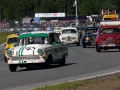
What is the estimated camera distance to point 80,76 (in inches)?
695

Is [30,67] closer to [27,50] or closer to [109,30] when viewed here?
[27,50]

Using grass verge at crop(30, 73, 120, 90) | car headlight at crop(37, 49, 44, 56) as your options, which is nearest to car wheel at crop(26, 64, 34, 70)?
car headlight at crop(37, 49, 44, 56)

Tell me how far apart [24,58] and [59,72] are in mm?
1757

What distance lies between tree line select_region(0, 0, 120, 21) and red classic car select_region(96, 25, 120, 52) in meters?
99.3

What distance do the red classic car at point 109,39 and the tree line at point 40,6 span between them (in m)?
99.3

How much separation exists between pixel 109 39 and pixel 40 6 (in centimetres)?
11357

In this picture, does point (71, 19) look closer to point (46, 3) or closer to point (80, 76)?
point (46, 3)

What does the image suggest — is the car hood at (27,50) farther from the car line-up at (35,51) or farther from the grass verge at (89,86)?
the grass verge at (89,86)

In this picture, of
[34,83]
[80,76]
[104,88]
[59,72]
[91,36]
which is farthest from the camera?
[91,36]

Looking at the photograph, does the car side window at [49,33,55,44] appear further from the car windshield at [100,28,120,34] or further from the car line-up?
the car windshield at [100,28,120,34]

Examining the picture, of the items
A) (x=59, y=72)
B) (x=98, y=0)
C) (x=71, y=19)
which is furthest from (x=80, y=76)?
(x=98, y=0)

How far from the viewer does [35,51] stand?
67.3ft

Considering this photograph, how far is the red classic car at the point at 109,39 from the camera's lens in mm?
32000

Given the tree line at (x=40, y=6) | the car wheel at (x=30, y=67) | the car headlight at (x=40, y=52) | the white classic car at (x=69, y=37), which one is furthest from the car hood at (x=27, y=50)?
the tree line at (x=40, y=6)
